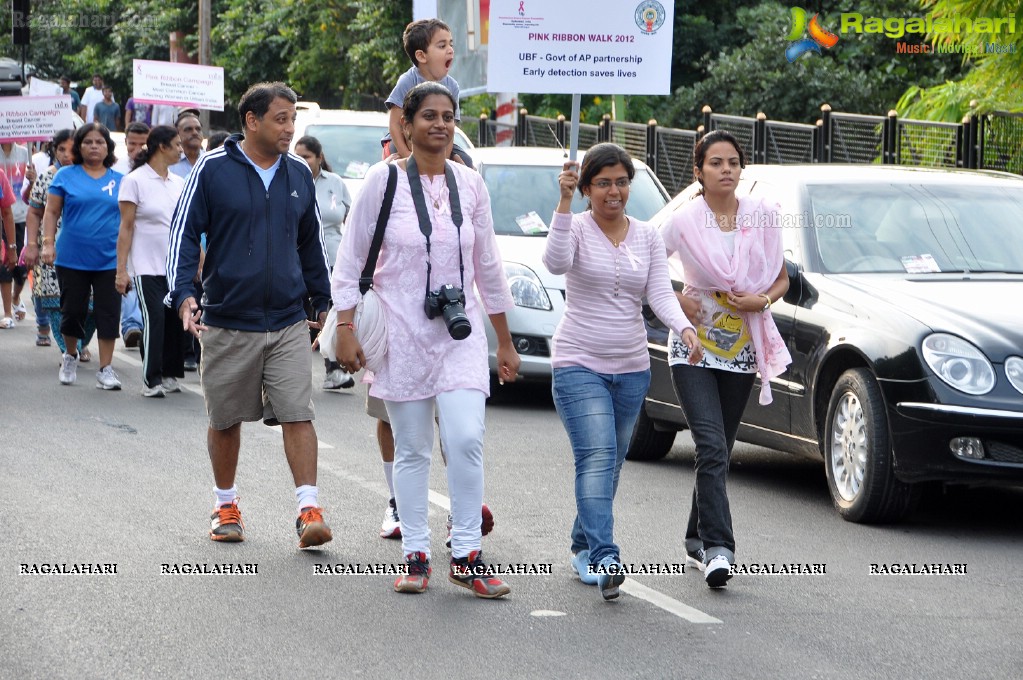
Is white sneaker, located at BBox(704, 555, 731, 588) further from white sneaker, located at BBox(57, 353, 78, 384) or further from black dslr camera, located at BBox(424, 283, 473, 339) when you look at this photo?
white sneaker, located at BBox(57, 353, 78, 384)

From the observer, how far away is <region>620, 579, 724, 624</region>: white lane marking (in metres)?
6.30

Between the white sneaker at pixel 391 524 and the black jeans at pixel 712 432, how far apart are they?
1.39 m

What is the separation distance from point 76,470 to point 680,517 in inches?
129

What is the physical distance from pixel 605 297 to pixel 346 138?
963cm

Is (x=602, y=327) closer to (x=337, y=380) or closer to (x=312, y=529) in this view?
(x=312, y=529)

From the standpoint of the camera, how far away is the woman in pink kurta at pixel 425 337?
21.1 ft

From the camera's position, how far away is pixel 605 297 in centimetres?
671

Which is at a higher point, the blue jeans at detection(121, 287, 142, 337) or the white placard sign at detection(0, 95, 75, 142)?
the white placard sign at detection(0, 95, 75, 142)

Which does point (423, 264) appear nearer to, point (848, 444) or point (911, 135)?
point (848, 444)

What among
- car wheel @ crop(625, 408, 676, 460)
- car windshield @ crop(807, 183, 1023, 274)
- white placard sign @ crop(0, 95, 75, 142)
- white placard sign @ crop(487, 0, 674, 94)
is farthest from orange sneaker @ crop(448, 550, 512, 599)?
white placard sign @ crop(0, 95, 75, 142)

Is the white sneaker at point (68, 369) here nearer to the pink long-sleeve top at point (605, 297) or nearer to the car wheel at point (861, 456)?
the car wheel at point (861, 456)

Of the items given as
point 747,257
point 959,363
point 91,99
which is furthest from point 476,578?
point 91,99

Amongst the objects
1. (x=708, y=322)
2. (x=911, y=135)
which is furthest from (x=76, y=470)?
(x=911, y=135)

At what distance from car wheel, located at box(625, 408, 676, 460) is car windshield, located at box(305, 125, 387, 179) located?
20.9 ft
